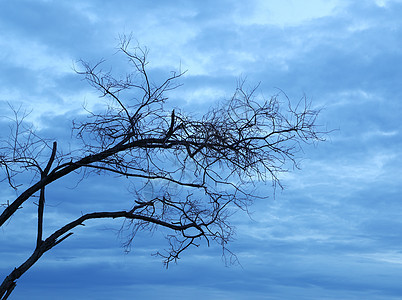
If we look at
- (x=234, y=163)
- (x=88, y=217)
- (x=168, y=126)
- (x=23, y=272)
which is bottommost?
(x=23, y=272)

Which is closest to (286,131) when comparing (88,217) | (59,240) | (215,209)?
(215,209)

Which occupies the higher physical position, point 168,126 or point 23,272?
point 168,126

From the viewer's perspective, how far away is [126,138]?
8.44 meters

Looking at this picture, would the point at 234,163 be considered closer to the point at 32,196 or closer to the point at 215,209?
the point at 215,209

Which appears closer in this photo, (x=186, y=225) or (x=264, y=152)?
(x=264, y=152)

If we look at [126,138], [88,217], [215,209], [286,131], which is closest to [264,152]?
[286,131]

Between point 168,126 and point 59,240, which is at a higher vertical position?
point 168,126

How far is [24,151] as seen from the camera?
28.7 ft

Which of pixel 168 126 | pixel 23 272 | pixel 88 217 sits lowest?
pixel 23 272

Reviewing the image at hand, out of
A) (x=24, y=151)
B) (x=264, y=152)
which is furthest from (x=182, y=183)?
(x=24, y=151)

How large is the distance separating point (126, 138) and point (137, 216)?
3.85 ft

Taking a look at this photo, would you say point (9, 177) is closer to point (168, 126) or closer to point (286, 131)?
point (168, 126)

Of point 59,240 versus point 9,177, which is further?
point 9,177

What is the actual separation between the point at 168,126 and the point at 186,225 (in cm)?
159
